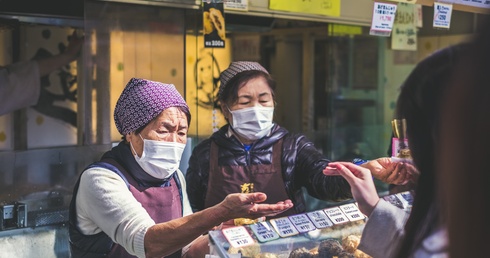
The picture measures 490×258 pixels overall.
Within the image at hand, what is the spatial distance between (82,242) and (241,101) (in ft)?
3.64

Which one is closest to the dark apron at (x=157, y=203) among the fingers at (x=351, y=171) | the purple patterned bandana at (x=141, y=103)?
the purple patterned bandana at (x=141, y=103)

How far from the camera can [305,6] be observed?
4.20 metres

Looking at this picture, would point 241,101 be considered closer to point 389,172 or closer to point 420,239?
point 389,172

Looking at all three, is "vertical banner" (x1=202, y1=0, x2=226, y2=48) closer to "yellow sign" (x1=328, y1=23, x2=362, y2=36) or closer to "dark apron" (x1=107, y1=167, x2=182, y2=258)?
"dark apron" (x1=107, y1=167, x2=182, y2=258)

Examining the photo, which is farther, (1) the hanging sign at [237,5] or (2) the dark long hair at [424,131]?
(1) the hanging sign at [237,5]

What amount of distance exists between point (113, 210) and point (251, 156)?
1023mm

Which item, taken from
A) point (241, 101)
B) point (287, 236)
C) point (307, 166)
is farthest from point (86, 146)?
point (287, 236)

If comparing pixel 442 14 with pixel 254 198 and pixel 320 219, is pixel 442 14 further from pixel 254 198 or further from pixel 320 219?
pixel 254 198

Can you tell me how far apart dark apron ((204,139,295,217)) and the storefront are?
931 mm

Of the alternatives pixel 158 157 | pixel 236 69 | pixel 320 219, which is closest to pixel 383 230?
pixel 320 219

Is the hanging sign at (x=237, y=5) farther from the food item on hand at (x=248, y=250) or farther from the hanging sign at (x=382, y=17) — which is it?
the food item on hand at (x=248, y=250)

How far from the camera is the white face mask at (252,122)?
316 cm

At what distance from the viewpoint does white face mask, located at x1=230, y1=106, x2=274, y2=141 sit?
3158mm

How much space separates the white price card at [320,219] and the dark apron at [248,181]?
77cm
